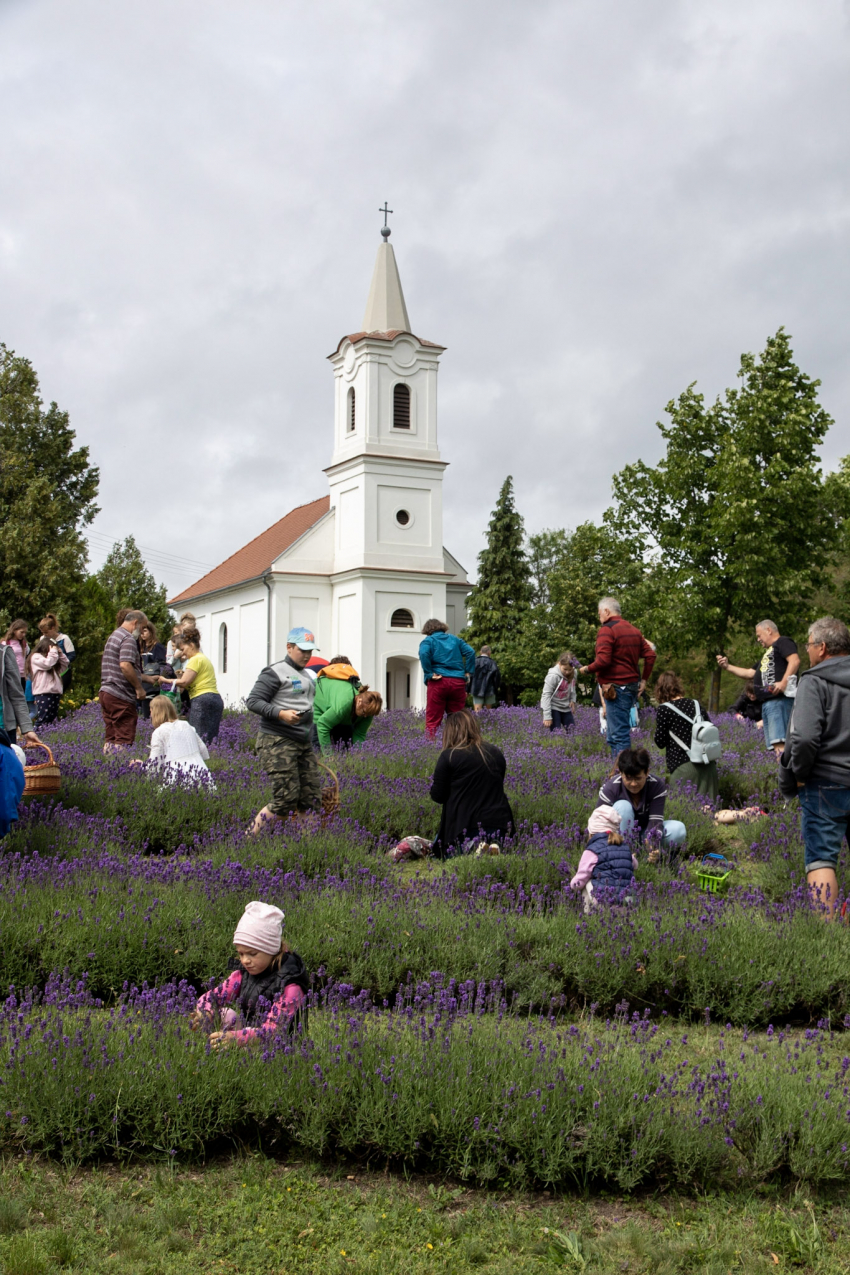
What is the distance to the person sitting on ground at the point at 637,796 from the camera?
6.99 m

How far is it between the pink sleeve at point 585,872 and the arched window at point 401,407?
1682 inches

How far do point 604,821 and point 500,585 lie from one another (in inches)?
1923

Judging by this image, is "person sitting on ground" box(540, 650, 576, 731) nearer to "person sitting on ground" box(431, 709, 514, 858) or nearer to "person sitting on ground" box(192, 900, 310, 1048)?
"person sitting on ground" box(431, 709, 514, 858)

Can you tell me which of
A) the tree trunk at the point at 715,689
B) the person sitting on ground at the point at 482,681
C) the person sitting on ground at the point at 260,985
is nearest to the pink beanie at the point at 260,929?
the person sitting on ground at the point at 260,985

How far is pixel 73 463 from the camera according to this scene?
3938 cm

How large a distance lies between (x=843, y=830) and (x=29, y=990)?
14.4 feet

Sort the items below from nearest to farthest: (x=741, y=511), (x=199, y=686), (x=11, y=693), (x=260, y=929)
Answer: (x=260, y=929) < (x=11, y=693) < (x=199, y=686) < (x=741, y=511)

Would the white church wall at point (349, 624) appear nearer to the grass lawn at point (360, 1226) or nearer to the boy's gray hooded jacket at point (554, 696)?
the boy's gray hooded jacket at point (554, 696)

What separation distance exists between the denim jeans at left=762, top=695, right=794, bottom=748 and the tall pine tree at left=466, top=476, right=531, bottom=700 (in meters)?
43.0

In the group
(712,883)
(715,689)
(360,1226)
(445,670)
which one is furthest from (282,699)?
(715,689)

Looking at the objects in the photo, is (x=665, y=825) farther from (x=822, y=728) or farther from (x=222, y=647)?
(x=222, y=647)

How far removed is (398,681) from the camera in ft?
155

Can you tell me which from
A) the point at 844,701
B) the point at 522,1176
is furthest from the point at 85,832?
the point at 844,701

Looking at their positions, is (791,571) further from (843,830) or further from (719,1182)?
(719,1182)
